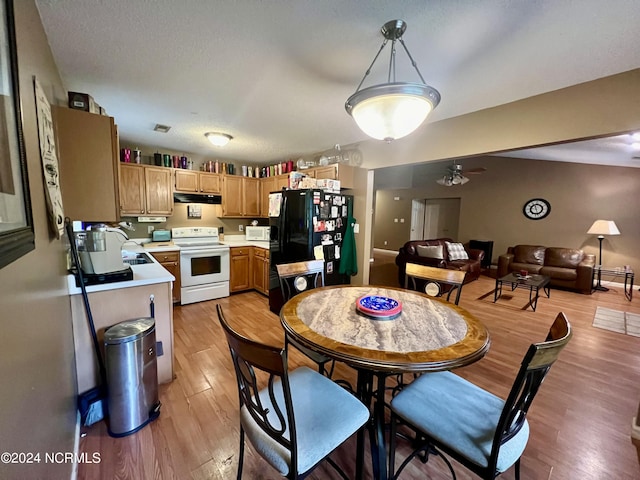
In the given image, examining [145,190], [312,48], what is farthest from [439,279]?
[145,190]

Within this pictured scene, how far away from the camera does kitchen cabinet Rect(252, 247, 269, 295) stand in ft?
13.4

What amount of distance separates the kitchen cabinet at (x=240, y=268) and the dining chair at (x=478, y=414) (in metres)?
3.42

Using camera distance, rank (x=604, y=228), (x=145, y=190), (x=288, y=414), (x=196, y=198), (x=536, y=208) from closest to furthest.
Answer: (x=288, y=414) → (x=145, y=190) → (x=196, y=198) → (x=604, y=228) → (x=536, y=208)

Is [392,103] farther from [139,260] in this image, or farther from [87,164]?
[139,260]

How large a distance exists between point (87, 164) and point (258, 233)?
2.92 m

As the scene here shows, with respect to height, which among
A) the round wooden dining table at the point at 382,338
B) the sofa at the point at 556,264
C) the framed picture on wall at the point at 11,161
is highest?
the framed picture on wall at the point at 11,161

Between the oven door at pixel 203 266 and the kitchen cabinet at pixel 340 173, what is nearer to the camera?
the kitchen cabinet at pixel 340 173

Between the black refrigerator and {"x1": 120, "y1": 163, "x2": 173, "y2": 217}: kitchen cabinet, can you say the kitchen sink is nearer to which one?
{"x1": 120, "y1": 163, "x2": 173, "y2": 217}: kitchen cabinet

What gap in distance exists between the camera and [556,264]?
534cm

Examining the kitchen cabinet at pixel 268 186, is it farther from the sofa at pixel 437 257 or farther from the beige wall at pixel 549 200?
the beige wall at pixel 549 200

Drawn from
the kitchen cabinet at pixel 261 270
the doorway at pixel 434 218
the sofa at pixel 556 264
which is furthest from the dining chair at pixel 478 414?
the doorway at pixel 434 218

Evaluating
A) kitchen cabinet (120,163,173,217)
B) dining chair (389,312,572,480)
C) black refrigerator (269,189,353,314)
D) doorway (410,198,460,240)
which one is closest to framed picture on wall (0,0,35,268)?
dining chair (389,312,572,480)

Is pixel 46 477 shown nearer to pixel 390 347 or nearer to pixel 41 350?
pixel 41 350

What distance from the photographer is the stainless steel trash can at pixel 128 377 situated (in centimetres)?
156
